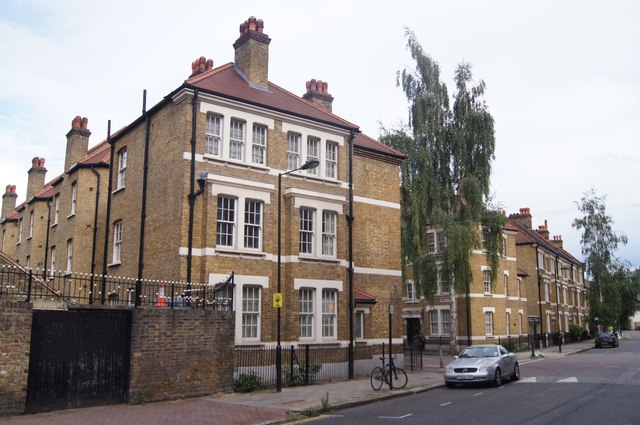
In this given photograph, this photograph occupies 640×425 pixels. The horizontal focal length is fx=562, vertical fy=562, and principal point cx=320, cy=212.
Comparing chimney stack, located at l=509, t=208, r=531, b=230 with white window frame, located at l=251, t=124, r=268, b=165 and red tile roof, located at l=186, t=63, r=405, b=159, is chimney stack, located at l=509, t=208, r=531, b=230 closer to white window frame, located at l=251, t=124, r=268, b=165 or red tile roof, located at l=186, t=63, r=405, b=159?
red tile roof, located at l=186, t=63, r=405, b=159

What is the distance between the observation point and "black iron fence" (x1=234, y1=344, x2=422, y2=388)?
1892cm

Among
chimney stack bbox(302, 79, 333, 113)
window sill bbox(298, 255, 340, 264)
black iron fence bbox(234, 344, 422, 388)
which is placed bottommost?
black iron fence bbox(234, 344, 422, 388)

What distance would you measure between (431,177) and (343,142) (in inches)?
316

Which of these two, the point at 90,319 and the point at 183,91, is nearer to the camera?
the point at 90,319

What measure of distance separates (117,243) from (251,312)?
766 cm

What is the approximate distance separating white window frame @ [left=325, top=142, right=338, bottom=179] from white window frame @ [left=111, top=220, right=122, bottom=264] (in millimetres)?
9097

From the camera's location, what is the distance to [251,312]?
65.6 feet

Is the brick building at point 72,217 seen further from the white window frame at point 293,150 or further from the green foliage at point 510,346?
the green foliage at point 510,346

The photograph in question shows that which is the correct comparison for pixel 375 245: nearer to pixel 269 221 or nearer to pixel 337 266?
pixel 337 266

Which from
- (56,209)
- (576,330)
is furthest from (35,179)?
(576,330)

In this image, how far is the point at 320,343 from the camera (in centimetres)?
2148

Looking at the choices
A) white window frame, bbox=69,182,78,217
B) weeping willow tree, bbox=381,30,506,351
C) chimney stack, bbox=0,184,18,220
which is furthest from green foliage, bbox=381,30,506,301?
chimney stack, bbox=0,184,18,220

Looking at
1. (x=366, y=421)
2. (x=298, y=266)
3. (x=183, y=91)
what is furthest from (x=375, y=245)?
(x=366, y=421)

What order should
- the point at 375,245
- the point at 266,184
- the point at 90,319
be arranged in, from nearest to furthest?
the point at 90,319
the point at 266,184
the point at 375,245
